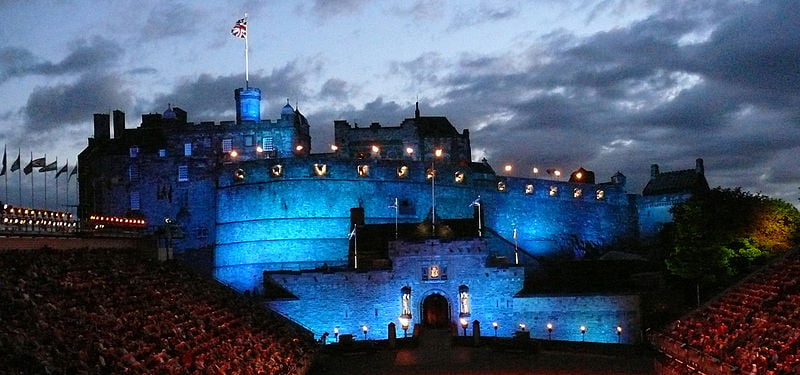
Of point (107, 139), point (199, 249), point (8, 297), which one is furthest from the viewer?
point (107, 139)

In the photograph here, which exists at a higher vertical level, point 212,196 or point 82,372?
point 212,196

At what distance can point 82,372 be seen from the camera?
13281 mm

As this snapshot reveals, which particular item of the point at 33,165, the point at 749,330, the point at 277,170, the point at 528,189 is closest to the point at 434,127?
the point at 528,189

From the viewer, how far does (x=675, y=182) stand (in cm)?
7181

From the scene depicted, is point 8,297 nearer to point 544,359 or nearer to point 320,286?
point 544,359

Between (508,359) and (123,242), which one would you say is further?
(508,359)

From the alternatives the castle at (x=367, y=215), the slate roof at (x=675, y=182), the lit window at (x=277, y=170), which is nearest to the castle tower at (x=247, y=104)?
the castle at (x=367, y=215)

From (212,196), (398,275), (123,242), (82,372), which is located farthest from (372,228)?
(82,372)

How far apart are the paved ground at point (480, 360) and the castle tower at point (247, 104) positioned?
3053 cm

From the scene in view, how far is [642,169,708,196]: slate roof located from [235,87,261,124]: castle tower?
34.2 metres

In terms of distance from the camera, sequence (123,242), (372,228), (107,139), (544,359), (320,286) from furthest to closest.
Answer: (107,139) < (372,228) < (320,286) < (544,359) < (123,242)

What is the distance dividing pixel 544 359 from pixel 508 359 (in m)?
1.34

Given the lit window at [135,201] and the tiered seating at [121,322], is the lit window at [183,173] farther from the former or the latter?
the tiered seating at [121,322]

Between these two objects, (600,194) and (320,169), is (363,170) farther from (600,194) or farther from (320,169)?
(600,194)
